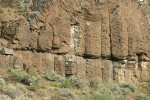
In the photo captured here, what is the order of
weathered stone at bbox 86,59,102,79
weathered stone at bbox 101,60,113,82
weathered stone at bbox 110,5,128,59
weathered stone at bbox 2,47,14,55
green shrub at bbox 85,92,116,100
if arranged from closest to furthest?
1. green shrub at bbox 85,92,116,100
2. weathered stone at bbox 2,47,14,55
3. weathered stone at bbox 86,59,102,79
4. weathered stone at bbox 101,60,113,82
5. weathered stone at bbox 110,5,128,59

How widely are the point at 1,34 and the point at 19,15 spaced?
1300mm

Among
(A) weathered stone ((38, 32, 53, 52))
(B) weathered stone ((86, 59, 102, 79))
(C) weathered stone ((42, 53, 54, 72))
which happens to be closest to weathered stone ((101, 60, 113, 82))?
(B) weathered stone ((86, 59, 102, 79))

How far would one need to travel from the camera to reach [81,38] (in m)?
21.5

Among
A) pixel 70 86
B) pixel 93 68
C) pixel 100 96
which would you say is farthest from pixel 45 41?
pixel 100 96

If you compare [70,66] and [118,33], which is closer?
[70,66]

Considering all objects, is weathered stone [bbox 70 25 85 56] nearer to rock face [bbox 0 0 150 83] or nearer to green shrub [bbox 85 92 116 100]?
rock face [bbox 0 0 150 83]

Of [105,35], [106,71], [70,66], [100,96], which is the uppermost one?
[105,35]

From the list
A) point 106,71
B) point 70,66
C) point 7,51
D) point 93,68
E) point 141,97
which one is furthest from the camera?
point 106,71

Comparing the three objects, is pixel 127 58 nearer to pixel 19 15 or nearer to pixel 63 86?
pixel 63 86

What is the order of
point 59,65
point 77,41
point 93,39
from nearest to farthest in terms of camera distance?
point 59,65 → point 77,41 → point 93,39

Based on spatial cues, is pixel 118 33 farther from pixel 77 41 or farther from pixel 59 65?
pixel 59 65

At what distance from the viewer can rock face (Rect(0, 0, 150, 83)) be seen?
20125 mm

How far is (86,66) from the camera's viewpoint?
21516 millimetres

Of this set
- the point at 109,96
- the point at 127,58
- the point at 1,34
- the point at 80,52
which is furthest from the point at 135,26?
the point at 1,34
